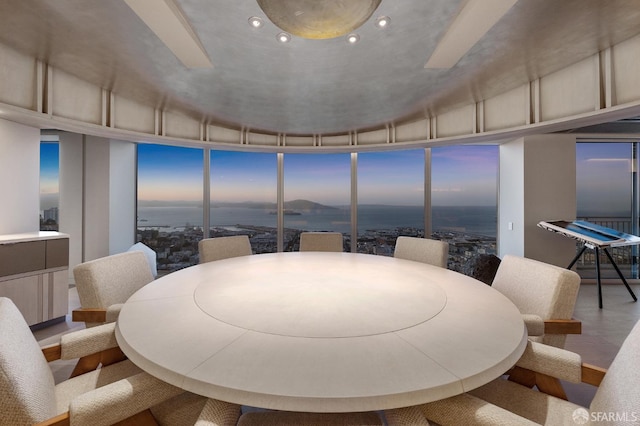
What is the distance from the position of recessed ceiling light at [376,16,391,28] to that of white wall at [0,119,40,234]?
4120mm

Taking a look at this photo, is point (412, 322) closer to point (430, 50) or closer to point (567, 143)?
point (430, 50)

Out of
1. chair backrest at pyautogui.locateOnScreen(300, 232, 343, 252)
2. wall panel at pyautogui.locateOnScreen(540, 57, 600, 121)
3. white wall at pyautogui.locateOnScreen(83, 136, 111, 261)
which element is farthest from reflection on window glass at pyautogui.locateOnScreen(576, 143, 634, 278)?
white wall at pyautogui.locateOnScreen(83, 136, 111, 261)

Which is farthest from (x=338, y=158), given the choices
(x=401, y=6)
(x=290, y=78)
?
(x=401, y=6)

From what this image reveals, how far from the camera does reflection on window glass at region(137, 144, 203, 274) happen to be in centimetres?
565

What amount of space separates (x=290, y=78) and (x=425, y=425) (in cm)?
302

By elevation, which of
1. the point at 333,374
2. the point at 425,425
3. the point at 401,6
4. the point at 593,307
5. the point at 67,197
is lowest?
the point at 593,307

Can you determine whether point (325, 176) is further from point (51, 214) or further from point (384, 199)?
point (51, 214)

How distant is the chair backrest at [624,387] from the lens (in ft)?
2.83

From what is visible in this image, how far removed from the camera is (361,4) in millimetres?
1364

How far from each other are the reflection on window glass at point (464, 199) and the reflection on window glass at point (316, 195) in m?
1.74

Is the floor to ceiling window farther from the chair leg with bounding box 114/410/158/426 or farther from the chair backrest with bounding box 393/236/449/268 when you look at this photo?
the chair leg with bounding box 114/410/158/426

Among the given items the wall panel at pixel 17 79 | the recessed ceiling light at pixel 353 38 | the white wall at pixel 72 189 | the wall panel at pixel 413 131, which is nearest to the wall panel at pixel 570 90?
the wall panel at pixel 413 131

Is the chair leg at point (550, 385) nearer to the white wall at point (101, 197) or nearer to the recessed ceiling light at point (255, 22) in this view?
the recessed ceiling light at point (255, 22)

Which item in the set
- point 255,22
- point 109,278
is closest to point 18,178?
point 109,278
